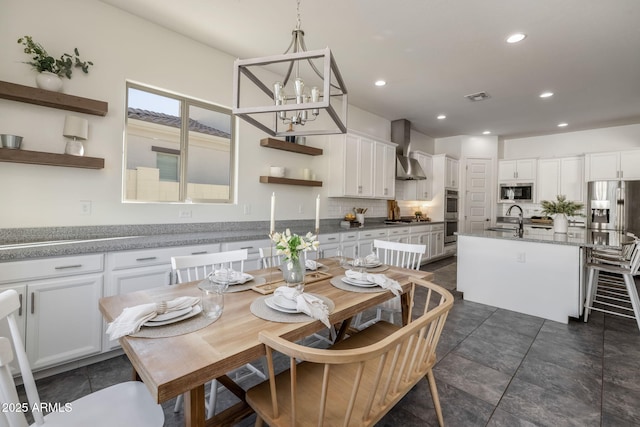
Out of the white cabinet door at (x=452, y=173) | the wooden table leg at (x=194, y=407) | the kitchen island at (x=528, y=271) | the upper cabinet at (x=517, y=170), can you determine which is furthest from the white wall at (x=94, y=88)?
the upper cabinet at (x=517, y=170)

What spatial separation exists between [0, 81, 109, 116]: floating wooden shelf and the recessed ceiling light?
12.4 feet

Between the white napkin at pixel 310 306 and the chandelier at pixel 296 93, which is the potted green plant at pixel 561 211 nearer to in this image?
the chandelier at pixel 296 93

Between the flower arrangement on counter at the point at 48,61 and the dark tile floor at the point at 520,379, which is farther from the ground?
the flower arrangement on counter at the point at 48,61

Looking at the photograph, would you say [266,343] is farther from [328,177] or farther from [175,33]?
Answer: [328,177]

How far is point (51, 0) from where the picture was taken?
88.8 inches

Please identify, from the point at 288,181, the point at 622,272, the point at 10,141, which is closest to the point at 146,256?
the point at 10,141

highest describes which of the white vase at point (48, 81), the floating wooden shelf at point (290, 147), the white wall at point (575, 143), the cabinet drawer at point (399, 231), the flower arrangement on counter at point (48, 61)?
the white wall at point (575, 143)

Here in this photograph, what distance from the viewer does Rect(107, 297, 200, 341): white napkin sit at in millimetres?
1033

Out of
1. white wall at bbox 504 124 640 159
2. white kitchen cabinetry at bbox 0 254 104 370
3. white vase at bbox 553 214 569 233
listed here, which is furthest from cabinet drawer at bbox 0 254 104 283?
white wall at bbox 504 124 640 159

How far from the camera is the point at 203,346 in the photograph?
1.00 meters

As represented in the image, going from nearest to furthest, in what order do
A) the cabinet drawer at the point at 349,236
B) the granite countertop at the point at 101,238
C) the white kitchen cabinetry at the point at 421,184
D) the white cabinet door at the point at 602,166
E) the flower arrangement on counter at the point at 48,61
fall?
the granite countertop at the point at 101,238 → the flower arrangement on counter at the point at 48,61 → the cabinet drawer at the point at 349,236 → the white cabinet door at the point at 602,166 → the white kitchen cabinetry at the point at 421,184

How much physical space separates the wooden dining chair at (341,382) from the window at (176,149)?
2427 mm

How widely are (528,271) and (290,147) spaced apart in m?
3.23

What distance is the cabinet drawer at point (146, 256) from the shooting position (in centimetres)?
215
